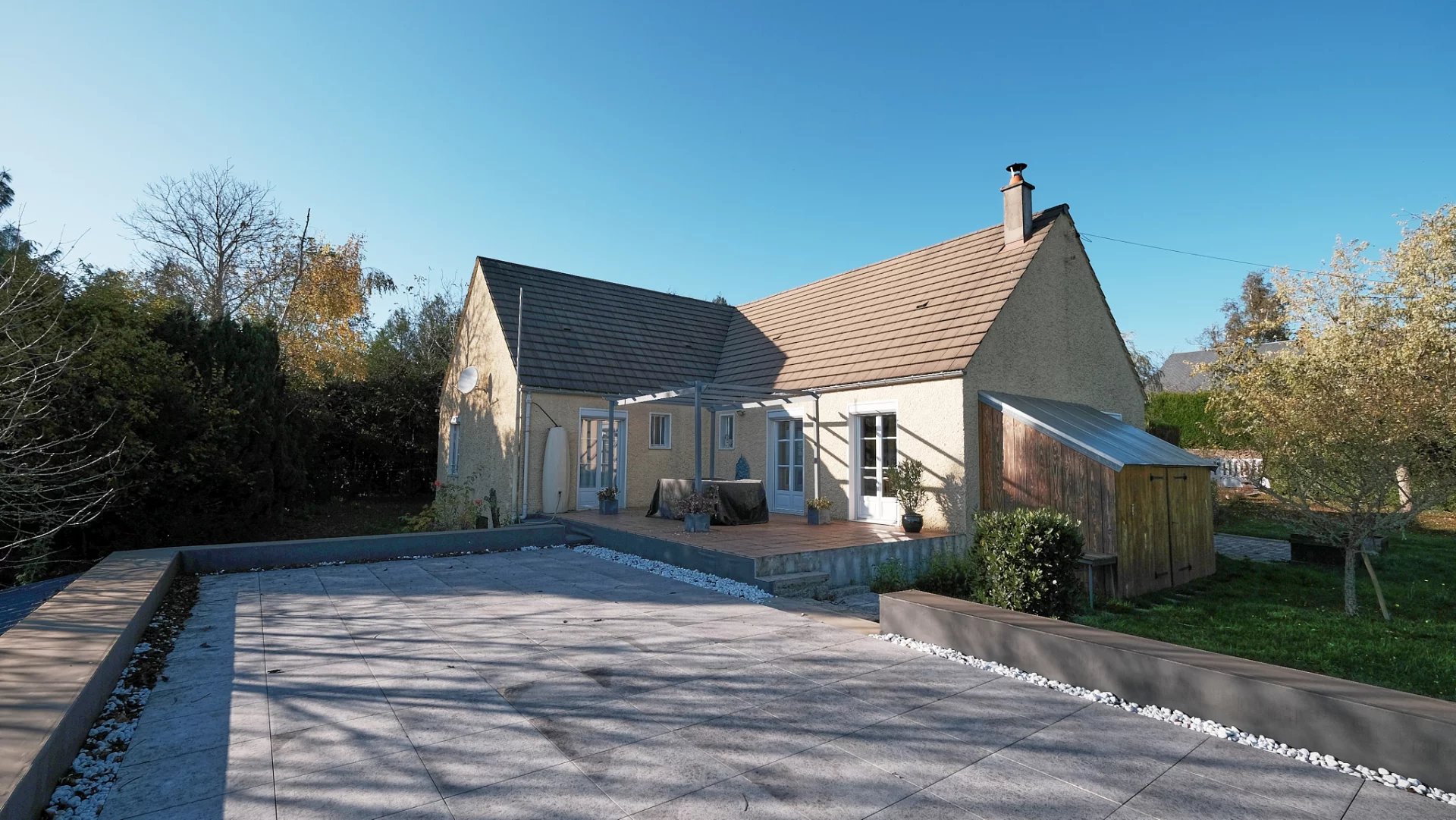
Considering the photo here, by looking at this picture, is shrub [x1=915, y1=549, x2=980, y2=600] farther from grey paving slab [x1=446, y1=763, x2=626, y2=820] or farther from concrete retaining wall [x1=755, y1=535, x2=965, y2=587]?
grey paving slab [x1=446, y1=763, x2=626, y2=820]

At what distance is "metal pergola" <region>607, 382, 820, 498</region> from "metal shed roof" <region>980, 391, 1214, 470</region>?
364cm

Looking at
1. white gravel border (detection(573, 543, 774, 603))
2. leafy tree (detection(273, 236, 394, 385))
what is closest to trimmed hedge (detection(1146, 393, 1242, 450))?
white gravel border (detection(573, 543, 774, 603))

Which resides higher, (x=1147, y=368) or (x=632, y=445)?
(x=1147, y=368)

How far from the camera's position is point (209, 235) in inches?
852

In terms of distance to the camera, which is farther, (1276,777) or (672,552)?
(672,552)

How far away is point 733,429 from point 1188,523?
30.1 feet

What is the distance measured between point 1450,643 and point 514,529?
12.5 meters

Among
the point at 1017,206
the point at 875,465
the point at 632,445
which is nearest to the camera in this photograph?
the point at 875,465

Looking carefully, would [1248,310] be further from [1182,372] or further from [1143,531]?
[1143,531]

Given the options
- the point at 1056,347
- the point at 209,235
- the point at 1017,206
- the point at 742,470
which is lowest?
the point at 742,470

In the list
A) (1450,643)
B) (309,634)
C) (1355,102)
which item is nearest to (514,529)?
(309,634)

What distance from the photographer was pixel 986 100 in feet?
43.1

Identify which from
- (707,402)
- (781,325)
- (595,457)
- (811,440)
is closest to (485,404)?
(595,457)

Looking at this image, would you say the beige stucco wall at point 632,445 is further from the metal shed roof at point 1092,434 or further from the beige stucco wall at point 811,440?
the metal shed roof at point 1092,434
